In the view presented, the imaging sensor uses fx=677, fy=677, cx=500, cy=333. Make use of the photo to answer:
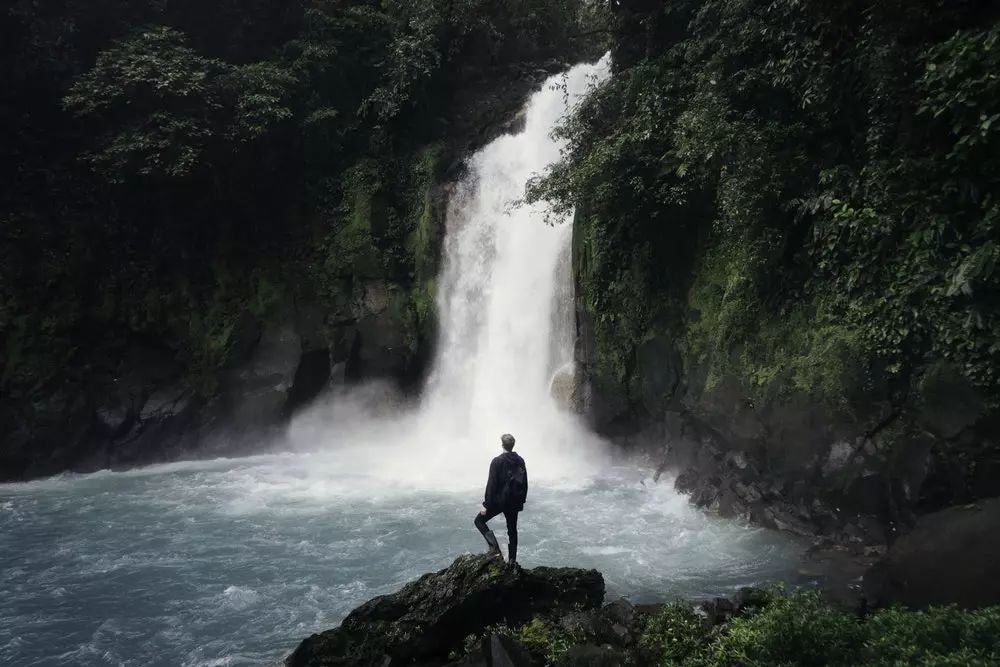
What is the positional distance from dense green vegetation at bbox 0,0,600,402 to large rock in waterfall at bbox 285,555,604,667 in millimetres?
10548

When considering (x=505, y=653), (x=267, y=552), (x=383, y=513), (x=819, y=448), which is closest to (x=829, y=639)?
(x=505, y=653)

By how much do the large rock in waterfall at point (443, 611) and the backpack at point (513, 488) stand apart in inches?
22.9

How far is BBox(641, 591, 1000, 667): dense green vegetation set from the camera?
4426mm

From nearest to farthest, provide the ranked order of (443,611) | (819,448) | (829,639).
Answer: (829,639) → (443,611) → (819,448)

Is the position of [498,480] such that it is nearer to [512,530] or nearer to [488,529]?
[488,529]

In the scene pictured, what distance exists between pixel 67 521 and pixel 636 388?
1007cm

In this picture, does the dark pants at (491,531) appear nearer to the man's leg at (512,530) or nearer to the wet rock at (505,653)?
the man's leg at (512,530)

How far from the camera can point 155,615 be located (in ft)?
25.5

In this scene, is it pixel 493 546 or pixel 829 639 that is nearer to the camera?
pixel 829 639

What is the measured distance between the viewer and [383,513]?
11109 millimetres

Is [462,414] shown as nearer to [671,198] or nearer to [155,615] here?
[671,198]

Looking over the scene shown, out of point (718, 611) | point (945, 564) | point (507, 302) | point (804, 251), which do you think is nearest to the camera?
point (718, 611)

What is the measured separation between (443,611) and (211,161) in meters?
13.4

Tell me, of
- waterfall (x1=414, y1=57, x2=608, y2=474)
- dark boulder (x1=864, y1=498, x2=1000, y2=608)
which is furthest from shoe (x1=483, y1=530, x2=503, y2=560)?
waterfall (x1=414, y1=57, x2=608, y2=474)
